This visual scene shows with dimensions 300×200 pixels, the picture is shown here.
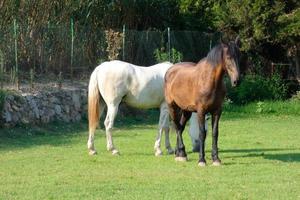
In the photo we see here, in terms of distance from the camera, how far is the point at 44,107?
62.1 feet

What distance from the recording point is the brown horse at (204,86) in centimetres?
1226

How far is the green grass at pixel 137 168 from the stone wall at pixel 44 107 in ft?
1.21

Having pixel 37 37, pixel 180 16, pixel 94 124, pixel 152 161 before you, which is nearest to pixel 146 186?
pixel 152 161

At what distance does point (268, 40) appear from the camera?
24.8 metres

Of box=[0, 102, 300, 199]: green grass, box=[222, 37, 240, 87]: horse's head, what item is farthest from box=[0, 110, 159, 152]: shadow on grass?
box=[222, 37, 240, 87]: horse's head

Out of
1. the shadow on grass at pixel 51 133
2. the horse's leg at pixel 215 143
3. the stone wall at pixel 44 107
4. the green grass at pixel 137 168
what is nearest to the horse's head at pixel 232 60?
the horse's leg at pixel 215 143

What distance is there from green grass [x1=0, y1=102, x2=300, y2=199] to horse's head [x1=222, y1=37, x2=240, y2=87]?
4.99 ft

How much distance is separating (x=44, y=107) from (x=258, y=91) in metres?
10.3

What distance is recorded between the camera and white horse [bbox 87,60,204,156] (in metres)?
14.1

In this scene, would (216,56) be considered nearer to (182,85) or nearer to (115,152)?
(182,85)

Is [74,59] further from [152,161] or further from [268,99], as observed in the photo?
[152,161]

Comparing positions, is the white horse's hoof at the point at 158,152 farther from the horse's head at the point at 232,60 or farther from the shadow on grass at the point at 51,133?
the shadow on grass at the point at 51,133

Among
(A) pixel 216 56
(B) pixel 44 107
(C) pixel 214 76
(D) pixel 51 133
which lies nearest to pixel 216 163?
(C) pixel 214 76

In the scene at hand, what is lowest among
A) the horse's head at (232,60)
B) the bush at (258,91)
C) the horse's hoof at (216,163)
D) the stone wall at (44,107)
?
the bush at (258,91)
